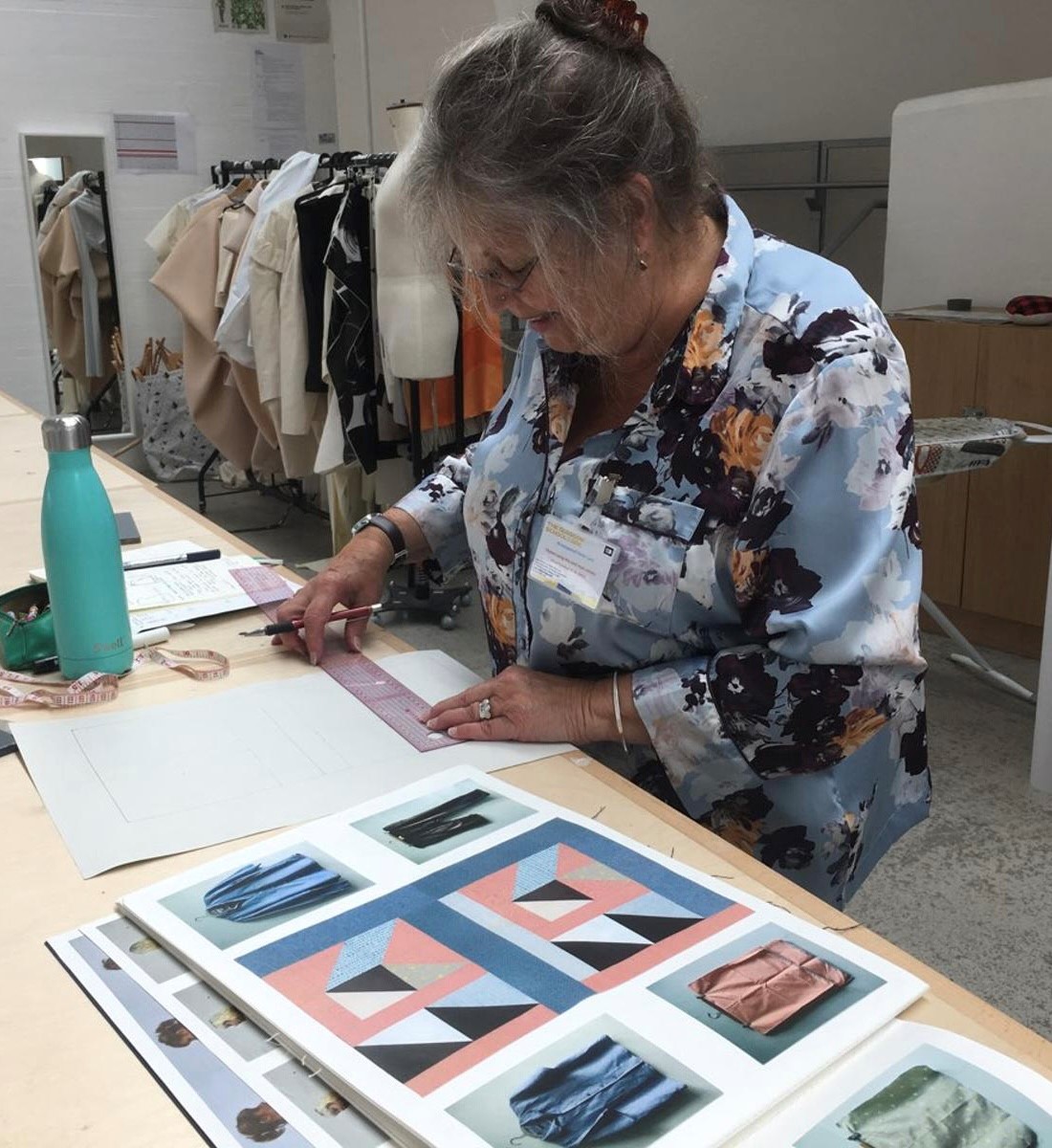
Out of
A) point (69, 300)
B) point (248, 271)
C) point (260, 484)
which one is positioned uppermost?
point (248, 271)

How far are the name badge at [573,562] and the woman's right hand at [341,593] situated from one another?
0.98ft

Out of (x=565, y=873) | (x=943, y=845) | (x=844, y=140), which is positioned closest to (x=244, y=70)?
(x=844, y=140)

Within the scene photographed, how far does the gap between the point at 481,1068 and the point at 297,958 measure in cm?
17

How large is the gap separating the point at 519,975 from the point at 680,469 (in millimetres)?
510

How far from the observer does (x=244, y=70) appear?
14.9ft

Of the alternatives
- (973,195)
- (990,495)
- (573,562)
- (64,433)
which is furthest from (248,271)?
(573,562)

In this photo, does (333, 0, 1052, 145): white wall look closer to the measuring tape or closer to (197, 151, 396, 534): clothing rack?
(197, 151, 396, 534): clothing rack

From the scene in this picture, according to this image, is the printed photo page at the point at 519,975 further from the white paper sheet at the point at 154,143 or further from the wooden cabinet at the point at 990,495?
the white paper sheet at the point at 154,143

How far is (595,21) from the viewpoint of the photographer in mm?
1006

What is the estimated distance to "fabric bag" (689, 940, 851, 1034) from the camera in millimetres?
703

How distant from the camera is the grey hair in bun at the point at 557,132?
3.22ft

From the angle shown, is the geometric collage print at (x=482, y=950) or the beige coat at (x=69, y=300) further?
the beige coat at (x=69, y=300)

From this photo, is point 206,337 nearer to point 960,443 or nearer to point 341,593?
point 960,443

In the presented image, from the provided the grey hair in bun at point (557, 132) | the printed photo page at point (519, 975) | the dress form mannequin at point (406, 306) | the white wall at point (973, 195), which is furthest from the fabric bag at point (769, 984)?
the white wall at point (973, 195)
